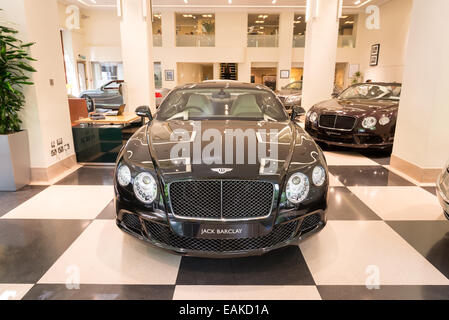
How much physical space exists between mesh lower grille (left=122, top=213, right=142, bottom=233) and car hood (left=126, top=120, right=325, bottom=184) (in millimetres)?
290

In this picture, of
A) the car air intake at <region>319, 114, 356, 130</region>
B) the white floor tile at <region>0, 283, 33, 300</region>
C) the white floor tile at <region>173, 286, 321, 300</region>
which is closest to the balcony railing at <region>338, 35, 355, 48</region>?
the car air intake at <region>319, 114, 356, 130</region>

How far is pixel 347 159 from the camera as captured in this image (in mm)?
4230

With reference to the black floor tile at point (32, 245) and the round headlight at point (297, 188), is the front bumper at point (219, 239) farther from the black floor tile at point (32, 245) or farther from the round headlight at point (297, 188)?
the black floor tile at point (32, 245)

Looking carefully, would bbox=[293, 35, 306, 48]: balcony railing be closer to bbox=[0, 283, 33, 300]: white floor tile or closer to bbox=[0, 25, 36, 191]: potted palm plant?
bbox=[0, 25, 36, 191]: potted palm plant

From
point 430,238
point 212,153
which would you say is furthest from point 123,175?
point 430,238

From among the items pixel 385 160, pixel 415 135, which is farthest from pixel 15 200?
pixel 385 160

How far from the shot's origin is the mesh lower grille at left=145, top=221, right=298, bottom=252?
1591 millimetres

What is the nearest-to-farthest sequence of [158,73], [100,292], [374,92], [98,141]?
[100,292] → [98,141] → [374,92] → [158,73]

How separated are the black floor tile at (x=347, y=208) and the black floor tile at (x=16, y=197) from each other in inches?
104

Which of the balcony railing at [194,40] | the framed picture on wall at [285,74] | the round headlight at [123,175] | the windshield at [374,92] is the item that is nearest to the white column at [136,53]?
the windshield at [374,92]

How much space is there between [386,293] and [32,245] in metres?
2.13

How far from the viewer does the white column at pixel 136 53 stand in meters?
6.56

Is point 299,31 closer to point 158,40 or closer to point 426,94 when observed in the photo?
point 158,40
